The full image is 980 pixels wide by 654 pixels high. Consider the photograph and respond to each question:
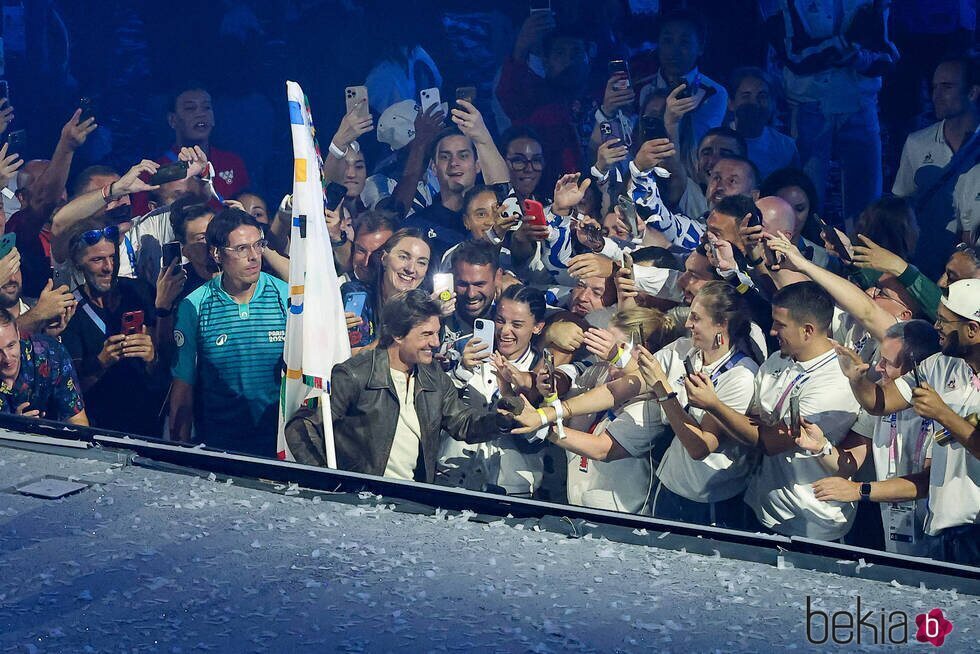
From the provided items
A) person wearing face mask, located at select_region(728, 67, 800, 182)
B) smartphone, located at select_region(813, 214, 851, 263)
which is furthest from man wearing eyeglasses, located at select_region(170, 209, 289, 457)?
smartphone, located at select_region(813, 214, 851, 263)

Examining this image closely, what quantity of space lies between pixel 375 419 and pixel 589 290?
4.16 feet

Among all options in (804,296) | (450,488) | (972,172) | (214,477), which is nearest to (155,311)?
(214,477)

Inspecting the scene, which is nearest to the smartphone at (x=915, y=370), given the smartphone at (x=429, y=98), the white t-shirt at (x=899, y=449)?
the white t-shirt at (x=899, y=449)

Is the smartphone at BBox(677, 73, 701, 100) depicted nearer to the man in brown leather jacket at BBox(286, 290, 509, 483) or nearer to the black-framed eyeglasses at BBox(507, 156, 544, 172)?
the black-framed eyeglasses at BBox(507, 156, 544, 172)

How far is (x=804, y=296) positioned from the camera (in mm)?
4387

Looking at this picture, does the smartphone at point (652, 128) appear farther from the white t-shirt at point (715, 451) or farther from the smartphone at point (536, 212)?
the white t-shirt at point (715, 451)

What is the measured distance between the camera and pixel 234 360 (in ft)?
18.5

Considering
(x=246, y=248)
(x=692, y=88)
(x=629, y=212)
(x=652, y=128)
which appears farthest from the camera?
(x=246, y=248)

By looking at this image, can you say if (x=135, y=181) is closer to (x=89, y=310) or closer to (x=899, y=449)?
(x=89, y=310)

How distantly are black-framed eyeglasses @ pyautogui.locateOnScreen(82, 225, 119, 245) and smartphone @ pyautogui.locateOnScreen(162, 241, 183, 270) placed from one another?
13.1 inches

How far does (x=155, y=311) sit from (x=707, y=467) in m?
3.11

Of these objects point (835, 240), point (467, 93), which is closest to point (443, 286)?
point (467, 93)

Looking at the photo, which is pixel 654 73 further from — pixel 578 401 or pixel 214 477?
pixel 214 477

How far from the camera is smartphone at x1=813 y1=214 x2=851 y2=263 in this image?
4297 mm
